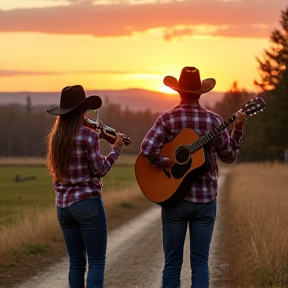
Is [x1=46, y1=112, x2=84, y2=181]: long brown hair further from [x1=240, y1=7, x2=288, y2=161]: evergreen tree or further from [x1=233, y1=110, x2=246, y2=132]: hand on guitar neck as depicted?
[x1=240, y1=7, x2=288, y2=161]: evergreen tree

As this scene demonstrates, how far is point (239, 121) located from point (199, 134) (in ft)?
1.04

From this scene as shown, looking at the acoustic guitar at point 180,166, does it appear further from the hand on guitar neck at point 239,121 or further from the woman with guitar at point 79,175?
the woman with guitar at point 79,175

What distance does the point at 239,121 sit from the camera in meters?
5.00

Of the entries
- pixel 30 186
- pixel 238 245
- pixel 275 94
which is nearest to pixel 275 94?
pixel 275 94

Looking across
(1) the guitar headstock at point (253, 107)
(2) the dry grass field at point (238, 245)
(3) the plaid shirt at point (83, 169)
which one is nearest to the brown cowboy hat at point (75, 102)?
(3) the plaid shirt at point (83, 169)

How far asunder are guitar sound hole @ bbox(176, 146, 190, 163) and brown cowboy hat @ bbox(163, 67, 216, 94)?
0.45 metres

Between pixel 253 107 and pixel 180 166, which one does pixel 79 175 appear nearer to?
pixel 180 166

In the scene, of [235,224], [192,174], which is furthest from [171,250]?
[235,224]

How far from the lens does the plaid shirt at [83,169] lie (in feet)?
16.2

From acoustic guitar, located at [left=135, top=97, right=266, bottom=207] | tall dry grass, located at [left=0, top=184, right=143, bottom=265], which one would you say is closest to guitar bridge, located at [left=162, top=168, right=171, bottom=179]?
acoustic guitar, located at [left=135, top=97, right=266, bottom=207]

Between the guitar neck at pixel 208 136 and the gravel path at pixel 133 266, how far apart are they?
2.45 metres

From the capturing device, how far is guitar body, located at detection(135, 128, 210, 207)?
4.94 m

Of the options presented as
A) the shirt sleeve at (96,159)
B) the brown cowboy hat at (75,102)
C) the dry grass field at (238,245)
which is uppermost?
the brown cowboy hat at (75,102)

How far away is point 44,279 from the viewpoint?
332 inches
